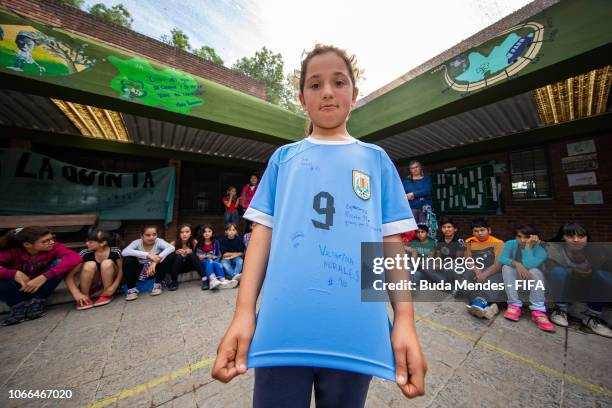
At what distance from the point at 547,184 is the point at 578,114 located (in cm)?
170

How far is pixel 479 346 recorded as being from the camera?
93.7 inches

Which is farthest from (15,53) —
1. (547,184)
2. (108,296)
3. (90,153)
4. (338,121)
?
(547,184)

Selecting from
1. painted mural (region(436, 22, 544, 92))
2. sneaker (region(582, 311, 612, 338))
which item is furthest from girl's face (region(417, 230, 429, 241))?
painted mural (region(436, 22, 544, 92))


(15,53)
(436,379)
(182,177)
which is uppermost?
(15,53)

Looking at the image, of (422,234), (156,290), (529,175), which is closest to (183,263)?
(156,290)

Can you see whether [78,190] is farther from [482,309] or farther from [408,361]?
[482,309]

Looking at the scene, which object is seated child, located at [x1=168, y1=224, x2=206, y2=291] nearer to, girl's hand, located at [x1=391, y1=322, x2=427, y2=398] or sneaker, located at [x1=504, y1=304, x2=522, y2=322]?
girl's hand, located at [x1=391, y1=322, x2=427, y2=398]

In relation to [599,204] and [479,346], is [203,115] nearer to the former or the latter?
[479,346]

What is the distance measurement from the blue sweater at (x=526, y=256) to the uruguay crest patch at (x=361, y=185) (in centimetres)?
411

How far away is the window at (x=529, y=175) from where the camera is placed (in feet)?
17.8

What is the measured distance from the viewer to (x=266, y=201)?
34.4 inches

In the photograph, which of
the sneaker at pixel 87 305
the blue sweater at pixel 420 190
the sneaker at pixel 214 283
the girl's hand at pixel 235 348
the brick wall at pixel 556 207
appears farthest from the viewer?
the blue sweater at pixel 420 190

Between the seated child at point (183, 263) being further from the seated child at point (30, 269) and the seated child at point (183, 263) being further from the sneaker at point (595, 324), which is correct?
the sneaker at point (595, 324)

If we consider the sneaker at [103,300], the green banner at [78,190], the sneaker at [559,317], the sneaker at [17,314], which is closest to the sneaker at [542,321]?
the sneaker at [559,317]
